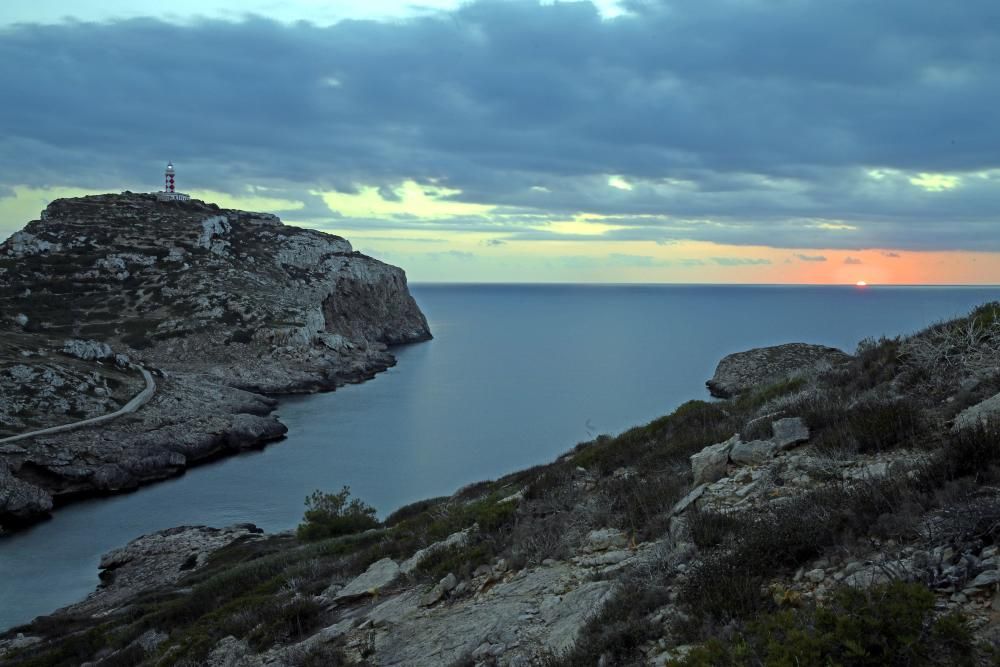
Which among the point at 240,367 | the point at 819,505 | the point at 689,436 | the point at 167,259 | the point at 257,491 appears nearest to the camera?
the point at 819,505

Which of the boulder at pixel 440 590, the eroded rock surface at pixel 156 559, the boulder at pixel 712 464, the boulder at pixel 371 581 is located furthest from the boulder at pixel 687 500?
the eroded rock surface at pixel 156 559

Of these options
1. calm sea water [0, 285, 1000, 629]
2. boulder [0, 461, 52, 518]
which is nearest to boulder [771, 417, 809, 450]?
calm sea water [0, 285, 1000, 629]

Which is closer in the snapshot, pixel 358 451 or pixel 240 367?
pixel 358 451

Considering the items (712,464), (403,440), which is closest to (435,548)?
(712,464)

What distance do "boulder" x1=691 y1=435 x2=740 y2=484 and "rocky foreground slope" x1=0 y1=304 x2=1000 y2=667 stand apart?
0.22 feet

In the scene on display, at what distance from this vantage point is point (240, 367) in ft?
284

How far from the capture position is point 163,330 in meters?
92.0

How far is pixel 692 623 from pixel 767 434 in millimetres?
5282

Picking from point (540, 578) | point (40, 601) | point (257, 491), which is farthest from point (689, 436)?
point (257, 491)

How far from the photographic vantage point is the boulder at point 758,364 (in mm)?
63281

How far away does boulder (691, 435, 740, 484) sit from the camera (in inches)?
388

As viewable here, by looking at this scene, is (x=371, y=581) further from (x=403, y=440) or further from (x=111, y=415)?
(x=111, y=415)

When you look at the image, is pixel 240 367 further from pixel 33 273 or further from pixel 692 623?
pixel 692 623

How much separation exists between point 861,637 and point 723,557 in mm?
2101
